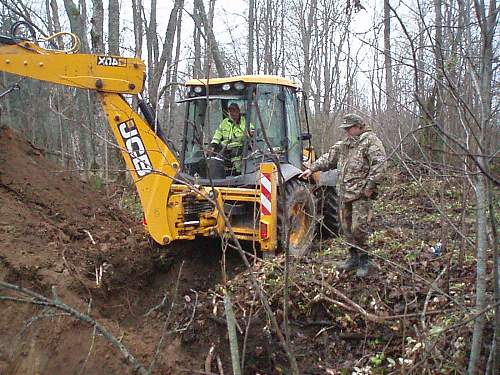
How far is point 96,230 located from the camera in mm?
6941

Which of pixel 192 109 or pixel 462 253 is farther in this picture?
pixel 192 109

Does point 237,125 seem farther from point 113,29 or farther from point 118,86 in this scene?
point 113,29

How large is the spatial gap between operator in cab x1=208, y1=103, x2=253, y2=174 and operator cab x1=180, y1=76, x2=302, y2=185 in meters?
0.01

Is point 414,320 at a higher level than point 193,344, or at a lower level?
higher

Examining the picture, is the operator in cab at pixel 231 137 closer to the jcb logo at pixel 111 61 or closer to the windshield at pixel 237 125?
the windshield at pixel 237 125

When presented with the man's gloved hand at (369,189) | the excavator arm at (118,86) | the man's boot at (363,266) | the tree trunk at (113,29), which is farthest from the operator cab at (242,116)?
the tree trunk at (113,29)

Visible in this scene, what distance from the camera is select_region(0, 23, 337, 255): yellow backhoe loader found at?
550 centimetres

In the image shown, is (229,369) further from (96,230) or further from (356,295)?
(96,230)

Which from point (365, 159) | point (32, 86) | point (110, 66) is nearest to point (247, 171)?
point (365, 159)

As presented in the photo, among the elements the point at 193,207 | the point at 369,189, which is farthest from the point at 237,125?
the point at 369,189

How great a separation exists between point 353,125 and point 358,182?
612mm

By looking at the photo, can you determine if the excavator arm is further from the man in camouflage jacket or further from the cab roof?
the man in camouflage jacket

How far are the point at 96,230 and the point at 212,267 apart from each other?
1775 millimetres

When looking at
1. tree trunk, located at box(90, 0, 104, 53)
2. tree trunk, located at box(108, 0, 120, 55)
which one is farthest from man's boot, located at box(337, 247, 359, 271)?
tree trunk, located at box(108, 0, 120, 55)
